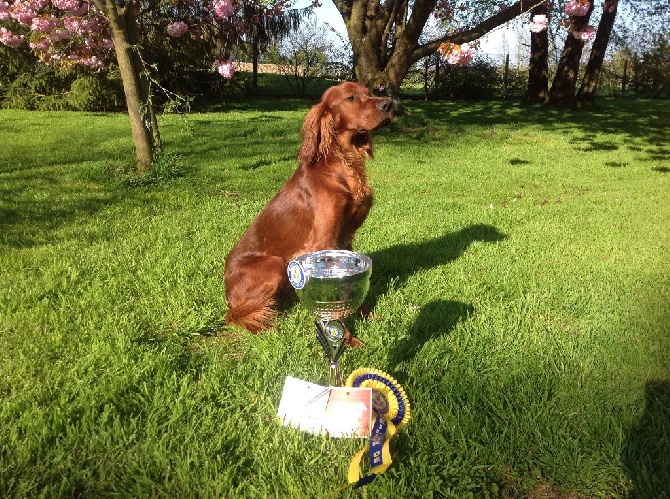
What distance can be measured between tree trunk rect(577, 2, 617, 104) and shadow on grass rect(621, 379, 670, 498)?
52.5 ft

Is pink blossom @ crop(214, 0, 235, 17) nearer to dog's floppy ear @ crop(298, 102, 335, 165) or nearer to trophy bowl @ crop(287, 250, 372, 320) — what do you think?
dog's floppy ear @ crop(298, 102, 335, 165)

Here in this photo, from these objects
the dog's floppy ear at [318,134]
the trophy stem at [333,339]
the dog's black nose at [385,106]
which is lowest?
the trophy stem at [333,339]

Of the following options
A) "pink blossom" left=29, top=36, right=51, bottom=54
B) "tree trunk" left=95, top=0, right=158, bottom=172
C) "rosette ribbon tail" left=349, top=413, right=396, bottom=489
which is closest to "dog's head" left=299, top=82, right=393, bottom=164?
"rosette ribbon tail" left=349, top=413, right=396, bottom=489

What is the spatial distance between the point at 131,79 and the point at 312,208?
507cm

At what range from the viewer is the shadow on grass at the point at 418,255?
384 centimetres

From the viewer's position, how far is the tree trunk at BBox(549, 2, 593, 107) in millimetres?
16500

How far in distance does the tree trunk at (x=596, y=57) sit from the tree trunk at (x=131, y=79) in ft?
46.0

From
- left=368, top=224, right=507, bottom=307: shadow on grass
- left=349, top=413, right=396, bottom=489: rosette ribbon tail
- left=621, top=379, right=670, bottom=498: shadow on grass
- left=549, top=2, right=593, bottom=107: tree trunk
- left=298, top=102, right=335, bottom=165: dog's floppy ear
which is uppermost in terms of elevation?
left=549, top=2, right=593, bottom=107: tree trunk

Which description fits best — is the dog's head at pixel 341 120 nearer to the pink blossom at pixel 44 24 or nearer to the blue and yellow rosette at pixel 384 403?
the blue and yellow rosette at pixel 384 403

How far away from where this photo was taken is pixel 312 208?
10.1ft

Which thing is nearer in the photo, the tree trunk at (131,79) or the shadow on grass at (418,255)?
the shadow on grass at (418,255)

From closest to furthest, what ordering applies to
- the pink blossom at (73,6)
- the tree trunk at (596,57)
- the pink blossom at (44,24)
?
the pink blossom at (73,6) < the pink blossom at (44,24) < the tree trunk at (596,57)

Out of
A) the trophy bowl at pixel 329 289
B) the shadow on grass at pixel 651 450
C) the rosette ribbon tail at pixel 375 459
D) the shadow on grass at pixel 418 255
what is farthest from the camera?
the shadow on grass at pixel 418 255

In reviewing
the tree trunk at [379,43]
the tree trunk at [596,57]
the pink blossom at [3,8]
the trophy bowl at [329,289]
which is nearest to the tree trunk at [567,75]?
the tree trunk at [596,57]
